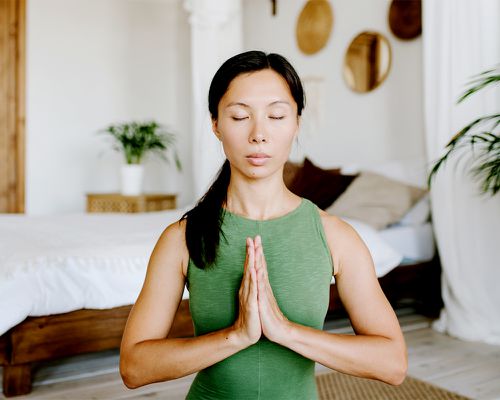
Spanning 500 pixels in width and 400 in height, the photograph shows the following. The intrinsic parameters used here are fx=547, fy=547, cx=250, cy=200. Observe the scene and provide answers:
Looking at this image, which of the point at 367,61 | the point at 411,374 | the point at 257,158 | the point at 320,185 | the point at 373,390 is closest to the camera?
the point at 257,158

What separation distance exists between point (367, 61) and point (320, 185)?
3.62 feet

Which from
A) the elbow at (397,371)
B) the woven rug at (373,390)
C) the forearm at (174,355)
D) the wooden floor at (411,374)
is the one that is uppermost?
the forearm at (174,355)

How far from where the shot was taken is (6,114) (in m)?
4.95

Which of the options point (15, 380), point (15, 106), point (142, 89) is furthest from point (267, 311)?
point (142, 89)

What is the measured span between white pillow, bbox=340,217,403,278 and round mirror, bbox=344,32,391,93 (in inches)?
56.4

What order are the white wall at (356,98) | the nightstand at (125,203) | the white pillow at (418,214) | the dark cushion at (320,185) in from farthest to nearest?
the nightstand at (125,203), the white wall at (356,98), the dark cushion at (320,185), the white pillow at (418,214)

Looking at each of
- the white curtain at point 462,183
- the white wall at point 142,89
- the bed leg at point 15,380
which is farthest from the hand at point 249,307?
the white wall at point 142,89

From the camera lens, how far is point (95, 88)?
536 centimetres

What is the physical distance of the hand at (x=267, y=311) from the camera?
2.75 ft

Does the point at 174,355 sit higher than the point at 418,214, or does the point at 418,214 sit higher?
the point at 418,214

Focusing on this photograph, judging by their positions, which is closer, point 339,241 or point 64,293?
point 339,241

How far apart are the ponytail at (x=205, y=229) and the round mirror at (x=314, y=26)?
11.7 feet

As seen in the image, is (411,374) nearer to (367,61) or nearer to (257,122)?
(257,122)

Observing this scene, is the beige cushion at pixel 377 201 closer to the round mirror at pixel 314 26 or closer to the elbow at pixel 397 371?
the round mirror at pixel 314 26
